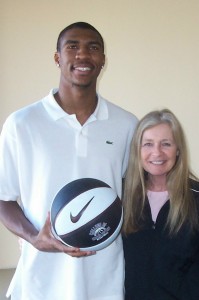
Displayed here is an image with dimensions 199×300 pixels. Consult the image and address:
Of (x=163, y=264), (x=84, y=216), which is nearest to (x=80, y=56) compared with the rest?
(x=84, y=216)

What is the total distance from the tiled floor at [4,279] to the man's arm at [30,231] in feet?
2.88

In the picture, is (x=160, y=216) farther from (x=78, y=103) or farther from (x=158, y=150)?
(x=78, y=103)

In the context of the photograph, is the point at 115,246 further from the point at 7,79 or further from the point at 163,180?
the point at 7,79

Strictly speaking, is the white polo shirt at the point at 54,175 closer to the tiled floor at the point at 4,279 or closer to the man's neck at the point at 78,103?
the man's neck at the point at 78,103

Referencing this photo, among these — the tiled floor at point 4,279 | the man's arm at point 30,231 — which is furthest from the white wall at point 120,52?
the man's arm at point 30,231

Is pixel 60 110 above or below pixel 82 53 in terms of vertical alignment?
below

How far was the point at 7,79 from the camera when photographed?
2146 millimetres

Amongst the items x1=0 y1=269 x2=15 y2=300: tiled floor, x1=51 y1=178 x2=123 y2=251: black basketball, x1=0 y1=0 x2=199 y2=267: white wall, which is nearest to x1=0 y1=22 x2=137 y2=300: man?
x1=51 y1=178 x2=123 y2=251: black basketball

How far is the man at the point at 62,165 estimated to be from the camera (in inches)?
47.0

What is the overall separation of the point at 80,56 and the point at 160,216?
2.00ft

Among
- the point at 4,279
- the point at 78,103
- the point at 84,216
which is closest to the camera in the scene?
the point at 84,216

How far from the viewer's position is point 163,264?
1221 mm

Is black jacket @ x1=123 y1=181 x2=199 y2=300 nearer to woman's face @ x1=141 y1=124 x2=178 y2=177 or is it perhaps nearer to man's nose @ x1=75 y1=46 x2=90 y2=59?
woman's face @ x1=141 y1=124 x2=178 y2=177

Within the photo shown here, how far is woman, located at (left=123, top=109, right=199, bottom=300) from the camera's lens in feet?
4.00
